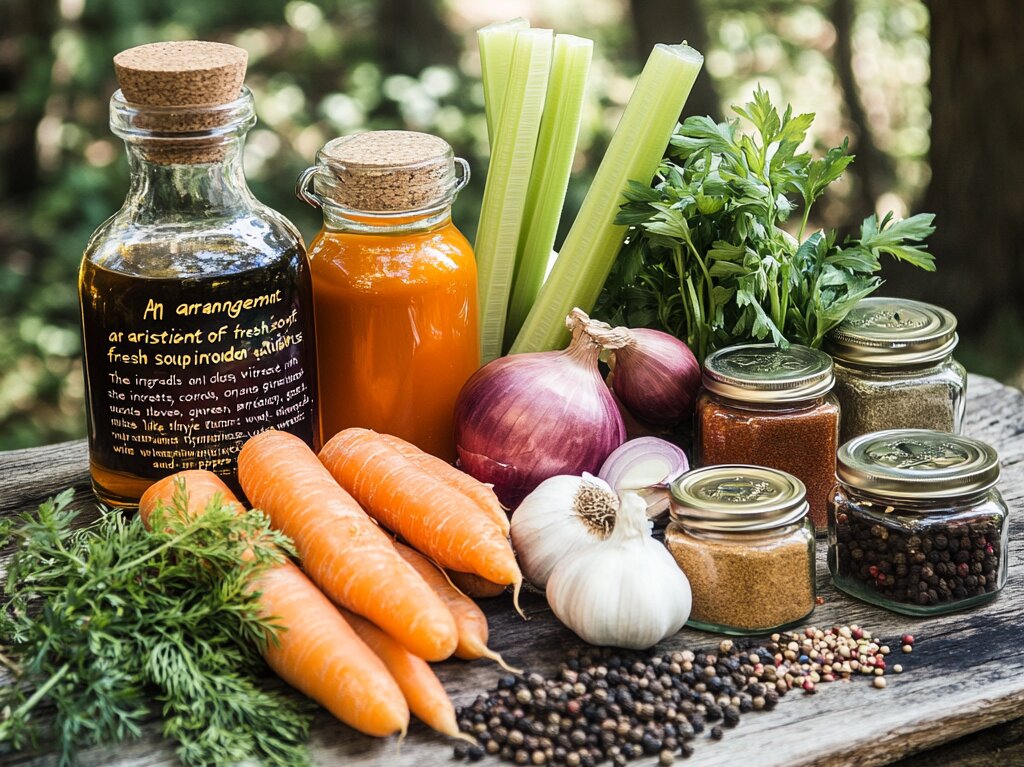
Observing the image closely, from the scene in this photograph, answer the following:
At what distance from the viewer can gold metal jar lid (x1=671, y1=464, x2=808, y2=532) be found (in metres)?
1.42

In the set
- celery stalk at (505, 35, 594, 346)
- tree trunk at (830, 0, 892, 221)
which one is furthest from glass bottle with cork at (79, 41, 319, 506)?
tree trunk at (830, 0, 892, 221)

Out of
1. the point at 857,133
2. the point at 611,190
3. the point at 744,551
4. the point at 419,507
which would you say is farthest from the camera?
the point at 857,133

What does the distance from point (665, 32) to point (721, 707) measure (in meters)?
3.53

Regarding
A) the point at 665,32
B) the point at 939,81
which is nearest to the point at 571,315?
the point at 939,81

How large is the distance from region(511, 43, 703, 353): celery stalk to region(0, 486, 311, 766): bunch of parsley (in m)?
0.65

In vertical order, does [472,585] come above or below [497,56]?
below

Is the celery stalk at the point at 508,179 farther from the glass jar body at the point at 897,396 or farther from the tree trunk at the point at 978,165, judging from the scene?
the tree trunk at the point at 978,165

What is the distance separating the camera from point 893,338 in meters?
1.72

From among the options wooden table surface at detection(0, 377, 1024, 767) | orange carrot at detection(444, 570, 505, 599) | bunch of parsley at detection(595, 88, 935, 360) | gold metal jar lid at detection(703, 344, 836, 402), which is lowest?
wooden table surface at detection(0, 377, 1024, 767)

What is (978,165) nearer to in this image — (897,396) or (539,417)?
(897,396)

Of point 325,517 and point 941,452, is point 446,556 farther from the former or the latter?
point 941,452

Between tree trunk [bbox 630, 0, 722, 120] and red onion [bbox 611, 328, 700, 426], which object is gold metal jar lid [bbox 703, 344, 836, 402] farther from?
tree trunk [bbox 630, 0, 722, 120]

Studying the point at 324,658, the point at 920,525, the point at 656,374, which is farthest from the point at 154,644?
the point at 920,525

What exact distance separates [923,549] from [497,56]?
3.17 ft
